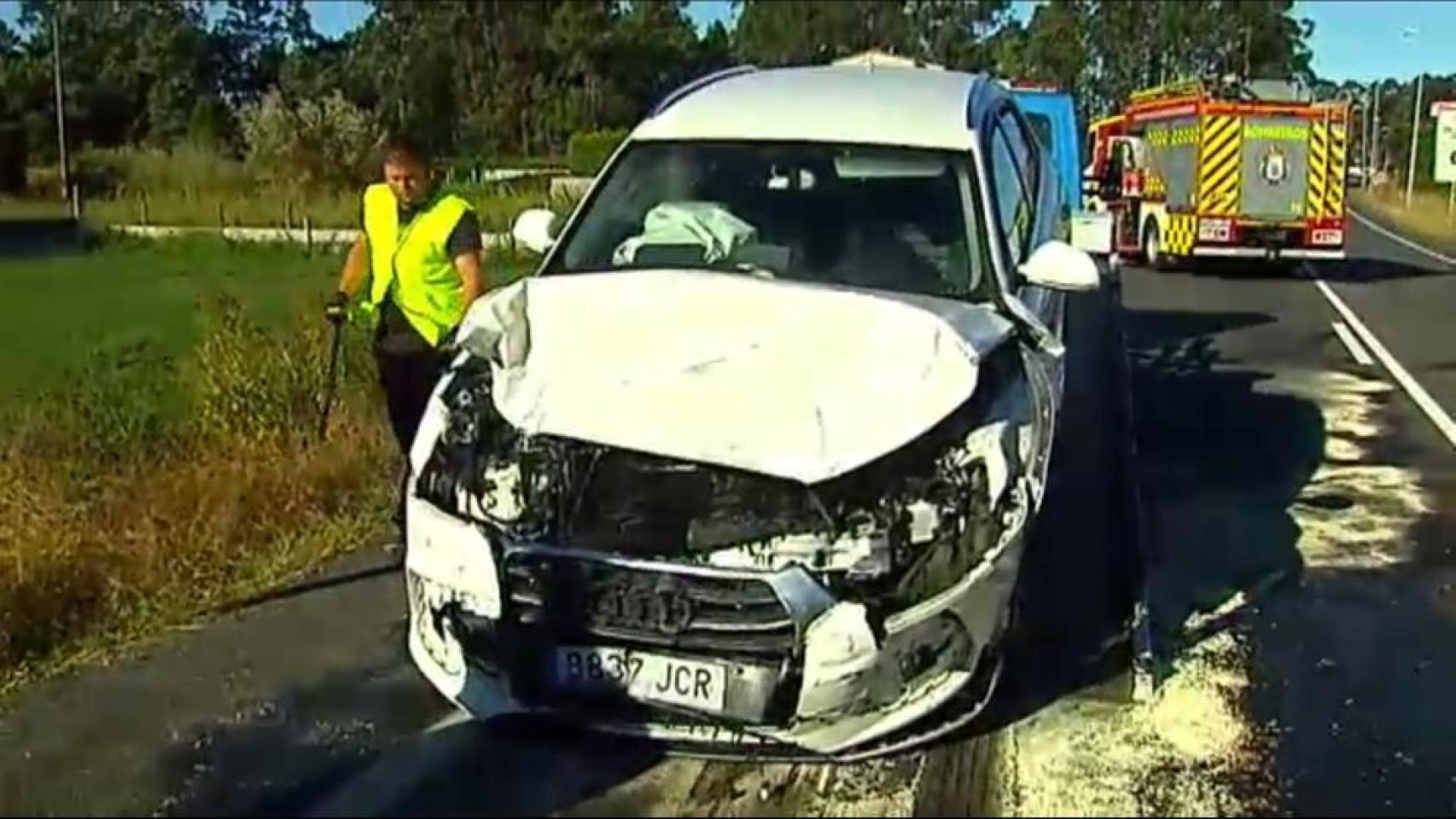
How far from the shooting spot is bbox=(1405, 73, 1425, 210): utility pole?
638 inches

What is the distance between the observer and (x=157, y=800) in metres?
5.16

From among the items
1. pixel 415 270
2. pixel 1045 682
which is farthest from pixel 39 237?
pixel 1045 682

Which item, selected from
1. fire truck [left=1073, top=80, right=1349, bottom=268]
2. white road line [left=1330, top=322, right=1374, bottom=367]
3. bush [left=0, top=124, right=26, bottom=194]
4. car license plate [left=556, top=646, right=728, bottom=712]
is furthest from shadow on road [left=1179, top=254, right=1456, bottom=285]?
bush [left=0, top=124, right=26, bottom=194]

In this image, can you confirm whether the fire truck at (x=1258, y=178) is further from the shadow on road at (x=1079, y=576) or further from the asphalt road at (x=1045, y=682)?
the asphalt road at (x=1045, y=682)

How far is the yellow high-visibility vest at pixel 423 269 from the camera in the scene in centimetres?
797

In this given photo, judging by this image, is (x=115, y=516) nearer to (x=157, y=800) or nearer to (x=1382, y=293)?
(x=157, y=800)

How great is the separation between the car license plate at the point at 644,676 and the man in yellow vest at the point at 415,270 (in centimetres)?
285

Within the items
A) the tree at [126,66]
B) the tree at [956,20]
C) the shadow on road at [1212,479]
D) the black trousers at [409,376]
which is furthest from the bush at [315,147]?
the tree at [956,20]

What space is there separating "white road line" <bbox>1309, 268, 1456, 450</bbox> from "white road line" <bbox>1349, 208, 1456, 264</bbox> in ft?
31.2

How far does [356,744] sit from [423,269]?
282cm

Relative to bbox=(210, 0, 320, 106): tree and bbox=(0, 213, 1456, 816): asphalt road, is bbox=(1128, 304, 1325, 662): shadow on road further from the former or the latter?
bbox=(210, 0, 320, 106): tree

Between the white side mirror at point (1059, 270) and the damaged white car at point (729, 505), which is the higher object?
the white side mirror at point (1059, 270)

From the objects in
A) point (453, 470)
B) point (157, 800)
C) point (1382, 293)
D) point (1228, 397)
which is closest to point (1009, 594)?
point (453, 470)

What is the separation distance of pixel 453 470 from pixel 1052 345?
7.02ft
